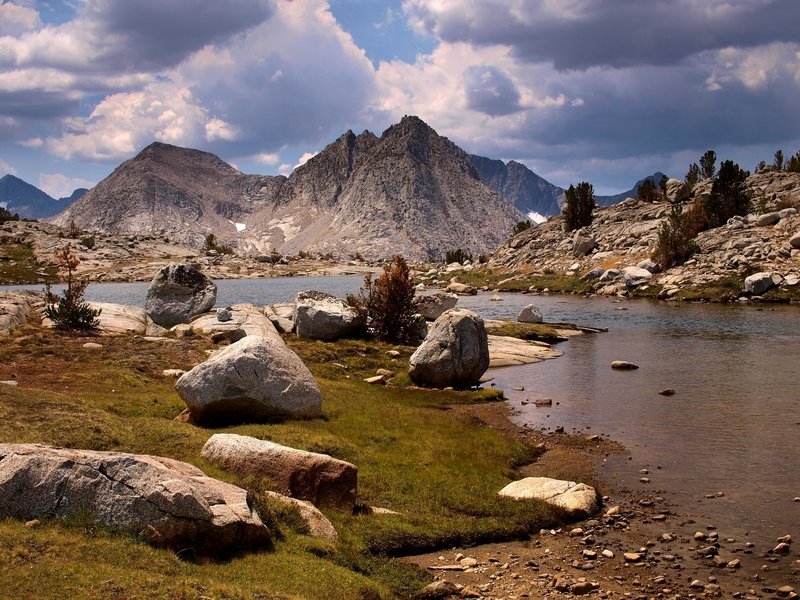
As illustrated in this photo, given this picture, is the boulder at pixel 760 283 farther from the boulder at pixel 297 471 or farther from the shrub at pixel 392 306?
the boulder at pixel 297 471

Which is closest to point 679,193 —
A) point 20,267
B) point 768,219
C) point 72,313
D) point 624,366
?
point 768,219

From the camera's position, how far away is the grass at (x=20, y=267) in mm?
111062

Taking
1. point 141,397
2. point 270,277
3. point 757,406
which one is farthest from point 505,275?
point 141,397

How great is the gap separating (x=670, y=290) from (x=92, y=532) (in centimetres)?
6825

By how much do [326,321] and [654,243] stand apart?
60.2m

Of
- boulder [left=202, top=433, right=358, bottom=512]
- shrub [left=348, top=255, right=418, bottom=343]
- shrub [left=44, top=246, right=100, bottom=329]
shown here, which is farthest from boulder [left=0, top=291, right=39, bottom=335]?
boulder [left=202, top=433, right=358, bottom=512]

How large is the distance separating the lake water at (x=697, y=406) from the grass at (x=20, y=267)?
3724 inches

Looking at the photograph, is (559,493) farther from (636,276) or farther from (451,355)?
(636,276)

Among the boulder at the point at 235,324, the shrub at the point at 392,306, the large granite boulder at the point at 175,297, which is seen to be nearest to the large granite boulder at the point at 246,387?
the boulder at the point at 235,324

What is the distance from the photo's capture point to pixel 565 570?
40.2ft

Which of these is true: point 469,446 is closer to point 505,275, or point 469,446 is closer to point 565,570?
point 565,570

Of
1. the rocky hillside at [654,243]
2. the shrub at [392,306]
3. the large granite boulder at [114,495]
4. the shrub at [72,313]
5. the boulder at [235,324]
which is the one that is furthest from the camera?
the rocky hillside at [654,243]

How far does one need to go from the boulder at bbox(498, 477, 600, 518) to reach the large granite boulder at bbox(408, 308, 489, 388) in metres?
13.1

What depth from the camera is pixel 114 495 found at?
9.89 meters
